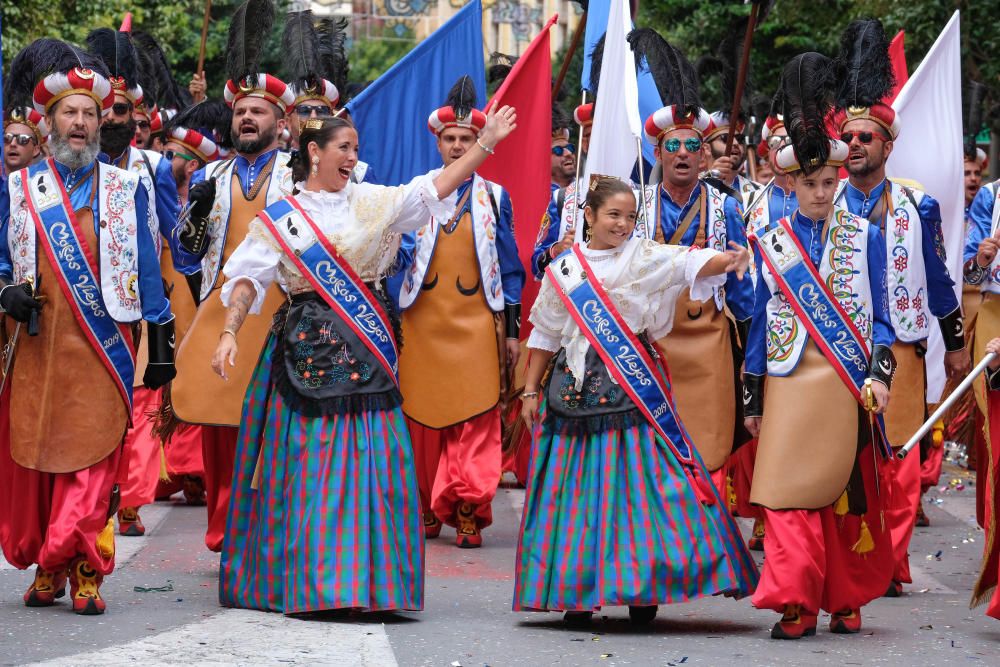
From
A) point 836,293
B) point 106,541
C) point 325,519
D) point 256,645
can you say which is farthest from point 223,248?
point 836,293

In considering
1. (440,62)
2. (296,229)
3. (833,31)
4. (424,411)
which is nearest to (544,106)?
(440,62)

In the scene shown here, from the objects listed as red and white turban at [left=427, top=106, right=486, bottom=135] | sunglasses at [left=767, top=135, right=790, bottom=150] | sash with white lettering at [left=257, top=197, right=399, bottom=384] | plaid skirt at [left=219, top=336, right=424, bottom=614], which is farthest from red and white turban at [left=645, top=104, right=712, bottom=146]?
plaid skirt at [left=219, top=336, right=424, bottom=614]

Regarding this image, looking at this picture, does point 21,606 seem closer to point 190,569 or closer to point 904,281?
point 190,569

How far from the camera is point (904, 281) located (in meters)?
8.88

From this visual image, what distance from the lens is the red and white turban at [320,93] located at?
9.84 m

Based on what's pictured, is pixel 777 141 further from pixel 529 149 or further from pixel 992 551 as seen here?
pixel 992 551

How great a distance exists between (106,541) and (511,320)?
309 centimetres

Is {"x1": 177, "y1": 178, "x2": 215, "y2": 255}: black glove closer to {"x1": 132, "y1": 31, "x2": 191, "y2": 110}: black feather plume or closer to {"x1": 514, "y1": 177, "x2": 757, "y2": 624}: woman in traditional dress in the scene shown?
{"x1": 514, "y1": 177, "x2": 757, "y2": 624}: woman in traditional dress

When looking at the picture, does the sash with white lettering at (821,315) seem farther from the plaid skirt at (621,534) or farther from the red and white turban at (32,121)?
the red and white turban at (32,121)

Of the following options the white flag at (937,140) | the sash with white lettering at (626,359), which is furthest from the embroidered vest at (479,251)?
the sash with white lettering at (626,359)

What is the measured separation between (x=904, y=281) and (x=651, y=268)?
168 centimetres

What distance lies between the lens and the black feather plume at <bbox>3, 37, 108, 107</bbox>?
809cm

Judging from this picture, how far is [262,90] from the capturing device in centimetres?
914

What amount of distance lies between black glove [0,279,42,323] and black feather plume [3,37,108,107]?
3.09 ft
